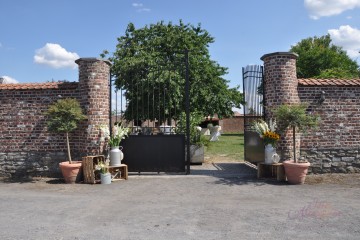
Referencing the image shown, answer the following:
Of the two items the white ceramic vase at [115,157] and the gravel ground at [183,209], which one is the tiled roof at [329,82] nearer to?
the gravel ground at [183,209]

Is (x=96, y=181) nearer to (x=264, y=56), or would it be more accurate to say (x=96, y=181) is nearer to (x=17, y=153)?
(x=17, y=153)

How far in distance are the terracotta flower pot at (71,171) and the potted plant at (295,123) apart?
5.08m

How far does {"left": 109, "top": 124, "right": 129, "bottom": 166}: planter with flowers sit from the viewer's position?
347 inches

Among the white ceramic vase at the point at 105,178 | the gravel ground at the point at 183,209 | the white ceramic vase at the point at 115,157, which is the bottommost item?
the gravel ground at the point at 183,209

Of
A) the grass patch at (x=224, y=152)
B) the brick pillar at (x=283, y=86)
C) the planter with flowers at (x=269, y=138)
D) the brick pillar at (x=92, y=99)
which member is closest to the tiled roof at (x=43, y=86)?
the brick pillar at (x=92, y=99)

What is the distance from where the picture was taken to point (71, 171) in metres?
8.43

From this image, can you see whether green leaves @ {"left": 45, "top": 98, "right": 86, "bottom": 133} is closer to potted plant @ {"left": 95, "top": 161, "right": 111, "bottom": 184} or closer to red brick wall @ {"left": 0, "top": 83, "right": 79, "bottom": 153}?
red brick wall @ {"left": 0, "top": 83, "right": 79, "bottom": 153}

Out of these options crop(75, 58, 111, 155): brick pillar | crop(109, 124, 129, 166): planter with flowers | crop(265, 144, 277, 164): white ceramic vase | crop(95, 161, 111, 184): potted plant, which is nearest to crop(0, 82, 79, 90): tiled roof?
crop(75, 58, 111, 155): brick pillar

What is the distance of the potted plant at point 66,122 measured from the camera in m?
8.41

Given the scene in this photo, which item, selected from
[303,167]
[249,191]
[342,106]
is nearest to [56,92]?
[249,191]

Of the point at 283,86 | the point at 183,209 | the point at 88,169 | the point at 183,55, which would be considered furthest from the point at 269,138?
the point at 183,55

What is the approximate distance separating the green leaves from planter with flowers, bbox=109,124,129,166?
0.97 meters

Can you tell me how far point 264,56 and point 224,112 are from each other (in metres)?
15.0

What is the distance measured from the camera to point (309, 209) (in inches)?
226
